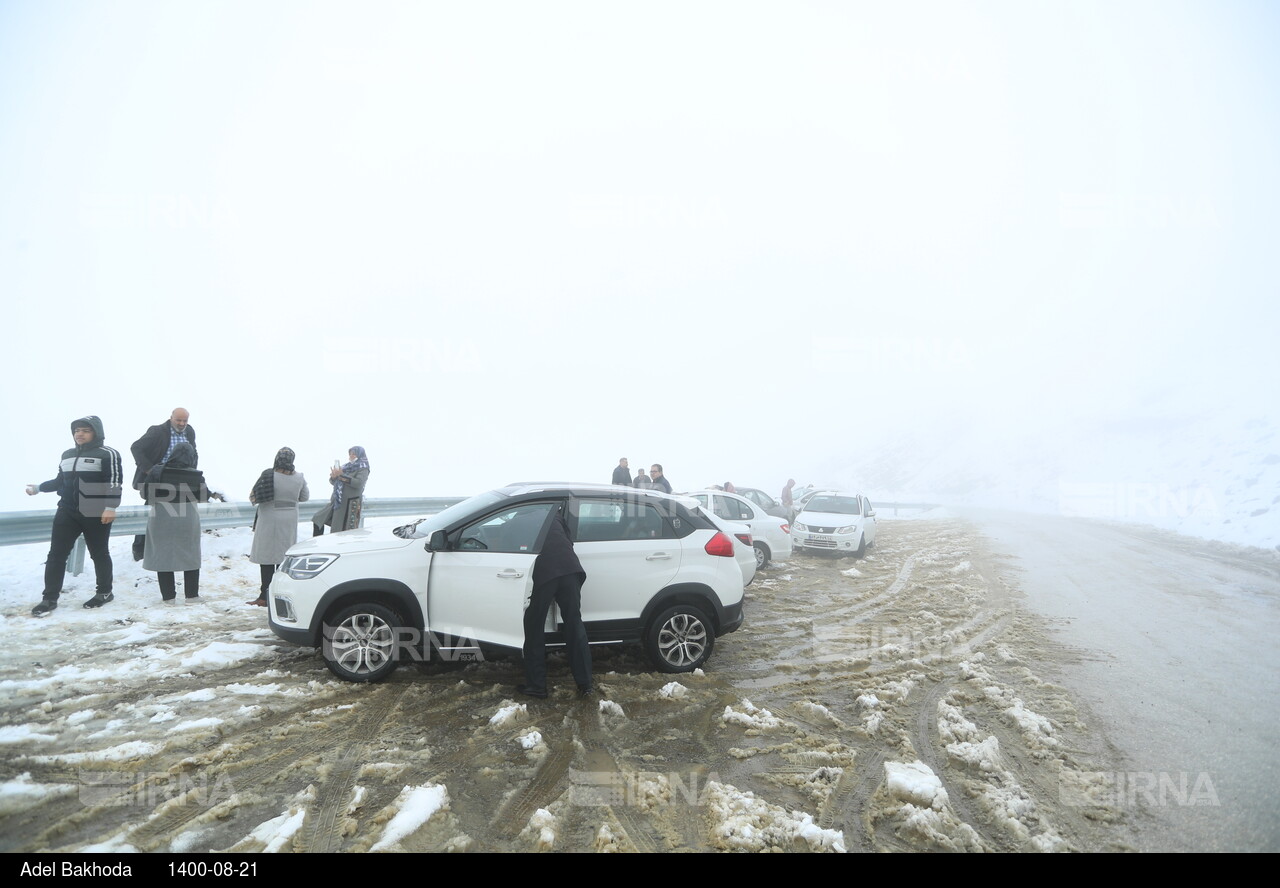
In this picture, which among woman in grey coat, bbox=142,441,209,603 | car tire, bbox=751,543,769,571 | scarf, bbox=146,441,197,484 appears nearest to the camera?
scarf, bbox=146,441,197,484

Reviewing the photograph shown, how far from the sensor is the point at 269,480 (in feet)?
25.7

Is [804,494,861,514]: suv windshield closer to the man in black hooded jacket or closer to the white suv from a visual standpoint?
the white suv

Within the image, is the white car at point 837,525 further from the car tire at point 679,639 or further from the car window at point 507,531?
the car window at point 507,531

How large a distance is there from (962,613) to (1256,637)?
3139 mm

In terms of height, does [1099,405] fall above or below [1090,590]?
above

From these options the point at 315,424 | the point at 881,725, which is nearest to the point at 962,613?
the point at 881,725

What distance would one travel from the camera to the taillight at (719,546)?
6.02 meters

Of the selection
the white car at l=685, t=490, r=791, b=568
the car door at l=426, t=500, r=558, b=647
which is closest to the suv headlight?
the car door at l=426, t=500, r=558, b=647

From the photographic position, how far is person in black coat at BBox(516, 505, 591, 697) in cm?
522

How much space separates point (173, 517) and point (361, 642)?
4.11m

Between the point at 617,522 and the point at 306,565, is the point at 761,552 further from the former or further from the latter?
the point at 306,565

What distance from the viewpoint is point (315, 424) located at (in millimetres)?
106938

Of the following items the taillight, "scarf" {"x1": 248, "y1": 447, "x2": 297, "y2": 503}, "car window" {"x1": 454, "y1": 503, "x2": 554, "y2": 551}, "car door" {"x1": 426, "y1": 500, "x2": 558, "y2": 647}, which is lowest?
"car door" {"x1": 426, "y1": 500, "x2": 558, "y2": 647}
